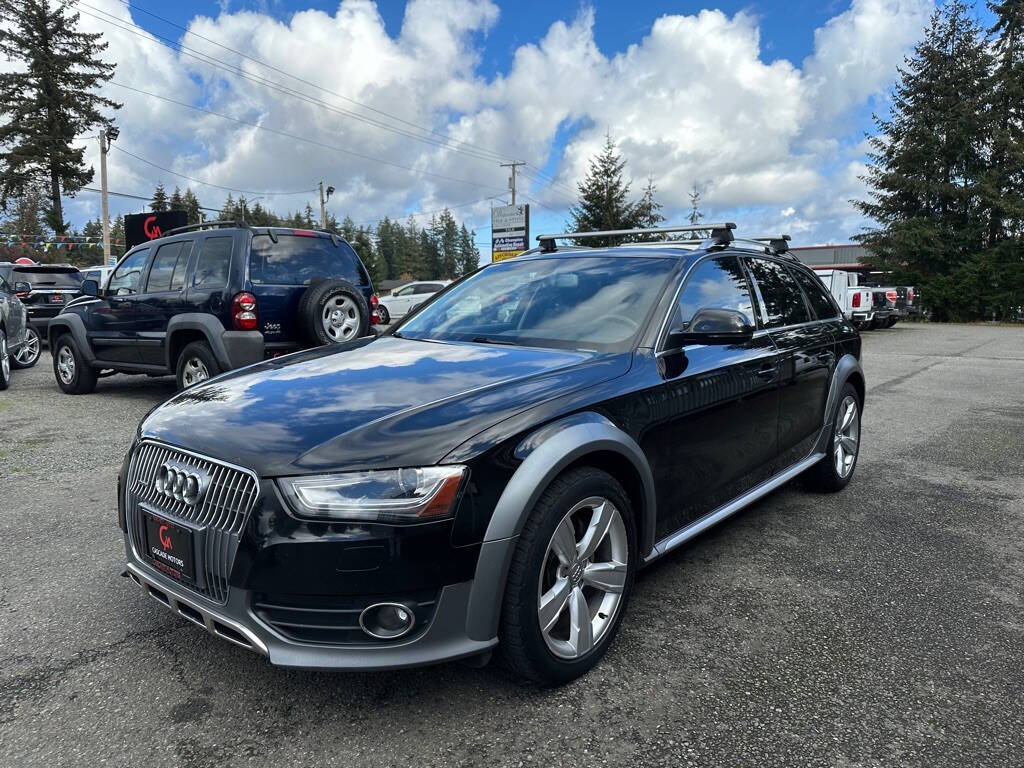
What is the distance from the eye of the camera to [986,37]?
33.5m

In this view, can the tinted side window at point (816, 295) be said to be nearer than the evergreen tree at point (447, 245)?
Yes

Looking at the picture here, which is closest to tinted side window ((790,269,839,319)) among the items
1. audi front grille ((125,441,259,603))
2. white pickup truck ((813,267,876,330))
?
audi front grille ((125,441,259,603))

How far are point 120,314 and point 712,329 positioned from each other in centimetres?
746

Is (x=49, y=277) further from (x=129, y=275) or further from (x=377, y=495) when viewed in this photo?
(x=377, y=495)

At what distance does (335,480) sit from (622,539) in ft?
3.78

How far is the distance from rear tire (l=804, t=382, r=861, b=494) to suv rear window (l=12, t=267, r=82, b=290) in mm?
14982

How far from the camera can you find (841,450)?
489cm

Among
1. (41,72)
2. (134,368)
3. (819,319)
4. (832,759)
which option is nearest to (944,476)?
(819,319)

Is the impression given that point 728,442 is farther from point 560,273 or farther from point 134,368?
point 134,368

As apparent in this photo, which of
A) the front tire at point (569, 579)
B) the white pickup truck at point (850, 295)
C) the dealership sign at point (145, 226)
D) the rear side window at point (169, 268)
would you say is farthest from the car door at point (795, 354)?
the dealership sign at point (145, 226)

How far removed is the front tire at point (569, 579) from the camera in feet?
7.52

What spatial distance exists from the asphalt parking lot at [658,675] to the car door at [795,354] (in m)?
0.52

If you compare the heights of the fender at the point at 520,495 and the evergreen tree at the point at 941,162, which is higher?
the evergreen tree at the point at 941,162

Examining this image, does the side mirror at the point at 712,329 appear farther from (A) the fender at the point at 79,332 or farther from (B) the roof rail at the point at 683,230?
(A) the fender at the point at 79,332
